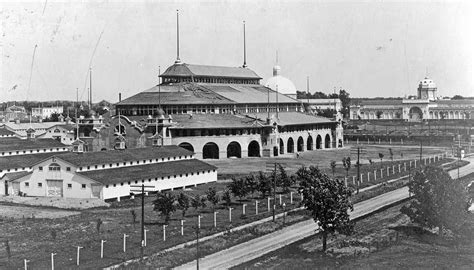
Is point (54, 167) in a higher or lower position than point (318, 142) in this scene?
lower

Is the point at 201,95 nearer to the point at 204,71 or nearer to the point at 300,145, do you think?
the point at 204,71

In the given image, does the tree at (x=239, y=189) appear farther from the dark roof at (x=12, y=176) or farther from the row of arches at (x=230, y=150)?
the row of arches at (x=230, y=150)

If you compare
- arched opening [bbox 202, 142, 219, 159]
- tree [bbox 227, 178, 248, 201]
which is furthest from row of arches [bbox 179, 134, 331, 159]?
tree [bbox 227, 178, 248, 201]

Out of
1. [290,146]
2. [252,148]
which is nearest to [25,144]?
[252,148]

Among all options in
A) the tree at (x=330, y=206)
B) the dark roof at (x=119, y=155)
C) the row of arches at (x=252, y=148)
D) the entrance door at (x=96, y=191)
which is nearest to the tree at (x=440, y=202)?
the tree at (x=330, y=206)

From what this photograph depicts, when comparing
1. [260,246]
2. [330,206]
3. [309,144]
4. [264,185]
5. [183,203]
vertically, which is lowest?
[260,246]

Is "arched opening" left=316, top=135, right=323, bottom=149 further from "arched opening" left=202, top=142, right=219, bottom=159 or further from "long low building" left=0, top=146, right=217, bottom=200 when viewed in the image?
"long low building" left=0, top=146, right=217, bottom=200
